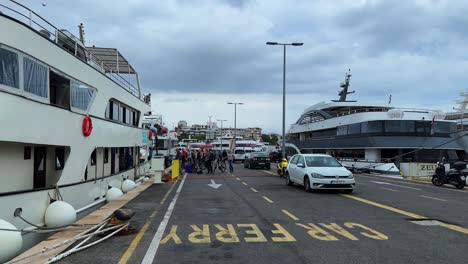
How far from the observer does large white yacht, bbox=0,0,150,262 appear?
8758 mm

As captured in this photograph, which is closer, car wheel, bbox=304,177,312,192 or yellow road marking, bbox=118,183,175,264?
yellow road marking, bbox=118,183,175,264

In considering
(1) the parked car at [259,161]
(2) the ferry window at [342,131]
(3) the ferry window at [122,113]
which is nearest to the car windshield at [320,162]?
(3) the ferry window at [122,113]

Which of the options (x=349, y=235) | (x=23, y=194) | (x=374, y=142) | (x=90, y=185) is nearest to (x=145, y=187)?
(x=90, y=185)

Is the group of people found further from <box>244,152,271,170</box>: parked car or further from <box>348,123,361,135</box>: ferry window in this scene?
<box>348,123,361,135</box>: ferry window

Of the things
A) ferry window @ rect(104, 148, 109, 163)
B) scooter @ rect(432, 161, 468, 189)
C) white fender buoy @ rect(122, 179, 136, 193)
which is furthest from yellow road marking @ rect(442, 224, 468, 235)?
white fender buoy @ rect(122, 179, 136, 193)

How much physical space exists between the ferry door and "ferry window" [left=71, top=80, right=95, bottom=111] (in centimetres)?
169

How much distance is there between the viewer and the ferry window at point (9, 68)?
28.1 feet

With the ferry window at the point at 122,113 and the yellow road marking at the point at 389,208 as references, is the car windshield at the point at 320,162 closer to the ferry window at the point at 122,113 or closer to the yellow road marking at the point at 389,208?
the yellow road marking at the point at 389,208

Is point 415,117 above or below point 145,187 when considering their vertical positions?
above

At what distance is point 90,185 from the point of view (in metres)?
13.7

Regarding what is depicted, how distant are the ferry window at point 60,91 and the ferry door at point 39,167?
1396 mm

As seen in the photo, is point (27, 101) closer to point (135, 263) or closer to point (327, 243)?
point (135, 263)

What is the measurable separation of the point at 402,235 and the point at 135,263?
5.23 m

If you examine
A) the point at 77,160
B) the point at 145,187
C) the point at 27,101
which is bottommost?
the point at 145,187
